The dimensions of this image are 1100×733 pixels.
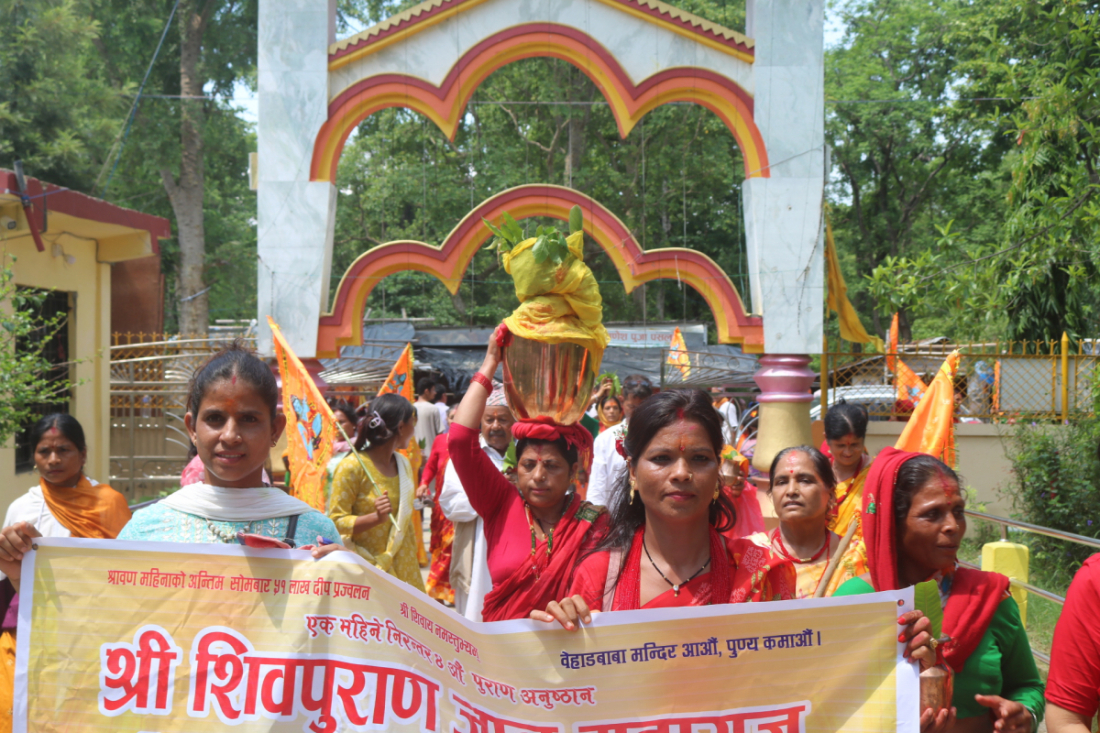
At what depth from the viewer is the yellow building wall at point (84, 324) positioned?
340 inches

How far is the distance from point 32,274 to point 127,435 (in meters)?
5.04

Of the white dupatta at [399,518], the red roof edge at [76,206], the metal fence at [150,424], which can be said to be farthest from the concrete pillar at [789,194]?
the metal fence at [150,424]

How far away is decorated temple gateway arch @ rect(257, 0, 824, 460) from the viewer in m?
7.96

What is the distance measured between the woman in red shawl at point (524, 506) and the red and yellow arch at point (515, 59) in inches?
202

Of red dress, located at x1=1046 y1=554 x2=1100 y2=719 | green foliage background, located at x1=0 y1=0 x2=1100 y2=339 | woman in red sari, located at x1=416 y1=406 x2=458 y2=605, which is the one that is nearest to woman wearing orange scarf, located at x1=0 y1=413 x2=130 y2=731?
woman in red sari, located at x1=416 y1=406 x2=458 y2=605

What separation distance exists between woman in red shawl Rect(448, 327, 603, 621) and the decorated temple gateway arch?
15.8 ft

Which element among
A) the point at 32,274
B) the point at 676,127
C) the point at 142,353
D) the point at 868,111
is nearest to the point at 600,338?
the point at 32,274

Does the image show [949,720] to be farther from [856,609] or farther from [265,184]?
[265,184]

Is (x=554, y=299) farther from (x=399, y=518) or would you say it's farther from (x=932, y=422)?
→ (x=399, y=518)

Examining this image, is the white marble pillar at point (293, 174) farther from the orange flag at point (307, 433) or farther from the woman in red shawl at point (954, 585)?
the woman in red shawl at point (954, 585)

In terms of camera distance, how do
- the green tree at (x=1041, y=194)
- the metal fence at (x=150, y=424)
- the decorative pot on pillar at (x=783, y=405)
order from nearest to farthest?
the green tree at (x=1041, y=194) < the decorative pot on pillar at (x=783, y=405) < the metal fence at (x=150, y=424)

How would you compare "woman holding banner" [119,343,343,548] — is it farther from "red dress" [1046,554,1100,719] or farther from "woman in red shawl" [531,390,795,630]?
"red dress" [1046,554,1100,719]

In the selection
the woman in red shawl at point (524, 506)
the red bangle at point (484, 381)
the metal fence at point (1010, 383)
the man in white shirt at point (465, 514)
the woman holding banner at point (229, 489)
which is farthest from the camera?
the metal fence at point (1010, 383)

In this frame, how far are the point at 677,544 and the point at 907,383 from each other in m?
7.53
